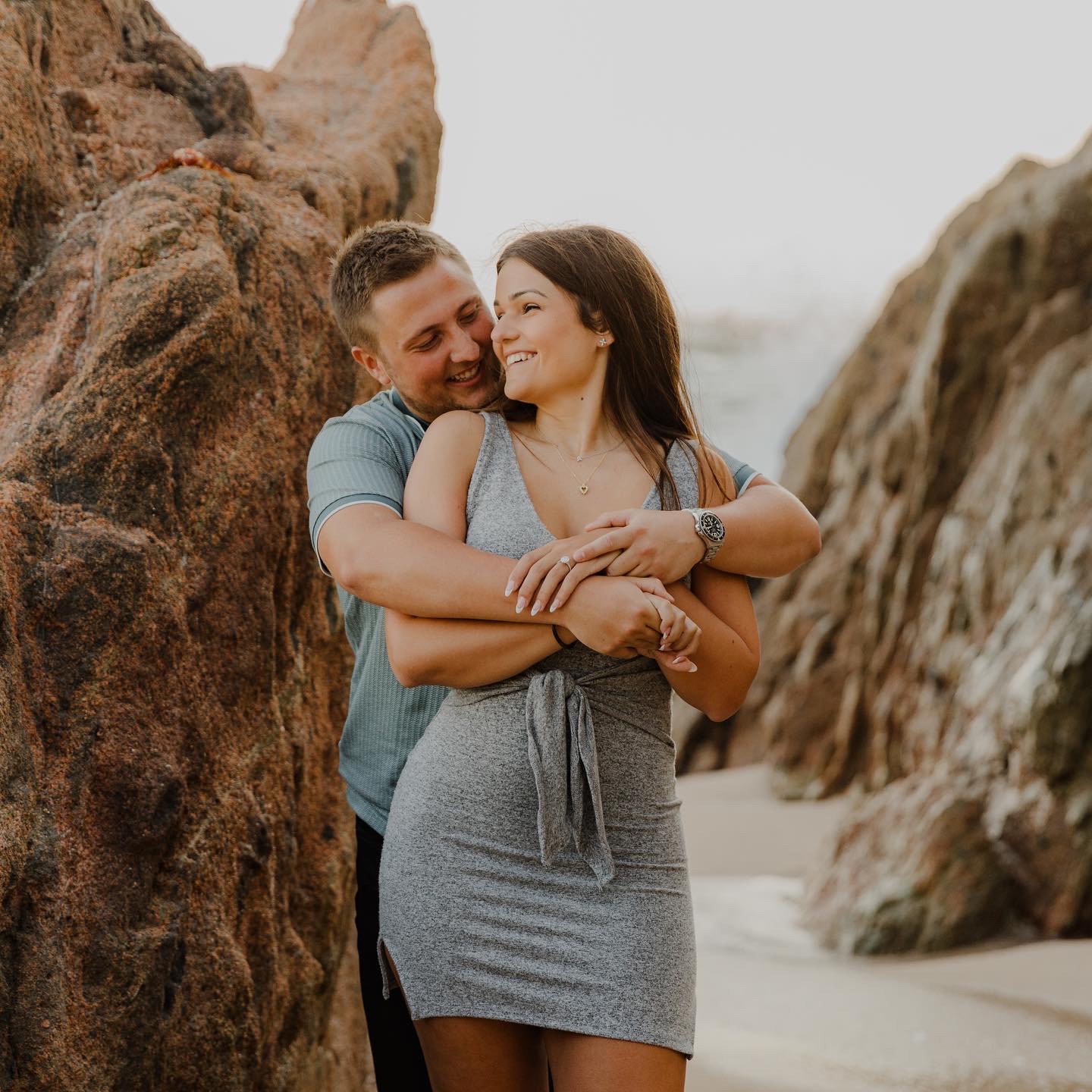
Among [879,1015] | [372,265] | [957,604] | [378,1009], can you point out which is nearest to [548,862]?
[378,1009]

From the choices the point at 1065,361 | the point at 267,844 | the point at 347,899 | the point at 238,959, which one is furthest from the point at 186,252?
the point at 1065,361

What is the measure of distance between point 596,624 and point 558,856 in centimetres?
46

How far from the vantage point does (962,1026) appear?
6.54 metres

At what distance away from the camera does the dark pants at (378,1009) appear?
9.57 feet

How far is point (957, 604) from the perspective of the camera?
12.7 metres

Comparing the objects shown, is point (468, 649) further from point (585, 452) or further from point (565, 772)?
point (585, 452)

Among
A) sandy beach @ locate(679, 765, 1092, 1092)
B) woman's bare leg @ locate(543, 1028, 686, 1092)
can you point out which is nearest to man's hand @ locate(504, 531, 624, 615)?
woman's bare leg @ locate(543, 1028, 686, 1092)

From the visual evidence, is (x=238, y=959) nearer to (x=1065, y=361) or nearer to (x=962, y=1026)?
(x=962, y=1026)

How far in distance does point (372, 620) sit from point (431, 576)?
21.6 inches

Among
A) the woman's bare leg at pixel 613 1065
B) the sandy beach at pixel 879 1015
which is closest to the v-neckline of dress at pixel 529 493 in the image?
the woman's bare leg at pixel 613 1065

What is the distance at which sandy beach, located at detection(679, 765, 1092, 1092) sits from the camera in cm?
561

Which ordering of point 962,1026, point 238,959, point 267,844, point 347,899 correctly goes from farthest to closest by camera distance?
point 962,1026 < point 347,899 < point 267,844 < point 238,959

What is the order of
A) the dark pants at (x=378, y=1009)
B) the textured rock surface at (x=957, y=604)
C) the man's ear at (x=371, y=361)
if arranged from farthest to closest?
the textured rock surface at (x=957, y=604), the man's ear at (x=371, y=361), the dark pants at (x=378, y=1009)

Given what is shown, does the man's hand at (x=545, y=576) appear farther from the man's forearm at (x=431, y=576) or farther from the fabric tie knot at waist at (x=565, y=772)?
the fabric tie knot at waist at (x=565, y=772)
